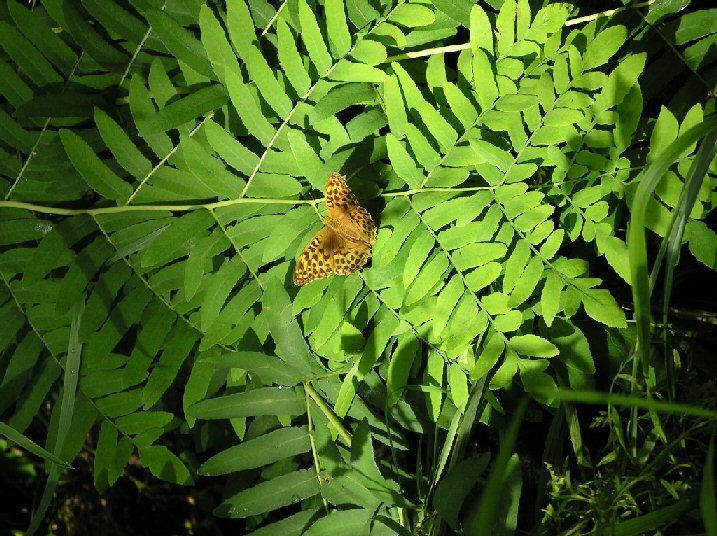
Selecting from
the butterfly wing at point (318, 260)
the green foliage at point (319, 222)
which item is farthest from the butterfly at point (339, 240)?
the green foliage at point (319, 222)

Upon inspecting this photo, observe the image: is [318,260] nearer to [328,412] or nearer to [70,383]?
[328,412]

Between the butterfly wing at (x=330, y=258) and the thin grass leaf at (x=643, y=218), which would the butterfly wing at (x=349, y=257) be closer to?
the butterfly wing at (x=330, y=258)

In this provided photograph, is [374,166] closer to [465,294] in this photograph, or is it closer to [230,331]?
[465,294]

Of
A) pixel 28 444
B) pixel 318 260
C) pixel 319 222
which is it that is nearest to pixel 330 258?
pixel 318 260

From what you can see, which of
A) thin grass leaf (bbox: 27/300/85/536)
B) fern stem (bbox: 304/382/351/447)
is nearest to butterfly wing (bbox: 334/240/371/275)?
fern stem (bbox: 304/382/351/447)

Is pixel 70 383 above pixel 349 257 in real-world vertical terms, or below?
below
